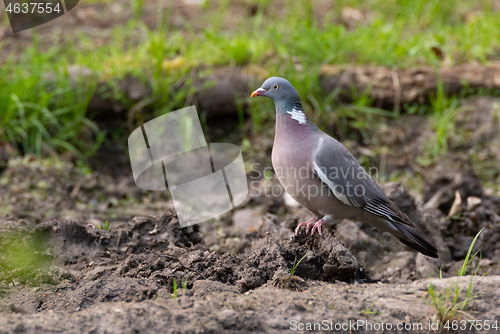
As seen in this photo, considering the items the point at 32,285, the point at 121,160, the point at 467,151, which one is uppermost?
the point at 32,285

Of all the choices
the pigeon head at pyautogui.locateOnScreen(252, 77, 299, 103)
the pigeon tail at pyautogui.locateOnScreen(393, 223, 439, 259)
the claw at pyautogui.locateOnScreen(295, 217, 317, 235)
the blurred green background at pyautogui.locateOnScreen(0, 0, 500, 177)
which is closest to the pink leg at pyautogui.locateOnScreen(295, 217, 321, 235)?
the claw at pyautogui.locateOnScreen(295, 217, 317, 235)

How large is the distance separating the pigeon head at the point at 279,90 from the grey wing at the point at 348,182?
14.8 inches

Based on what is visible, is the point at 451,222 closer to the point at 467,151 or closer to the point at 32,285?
the point at 467,151

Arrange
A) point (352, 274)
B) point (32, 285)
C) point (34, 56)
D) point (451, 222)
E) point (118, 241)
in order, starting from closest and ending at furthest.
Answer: point (32, 285) → point (352, 274) → point (118, 241) → point (451, 222) → point (34, 56)

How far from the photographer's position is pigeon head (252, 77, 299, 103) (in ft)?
9.83

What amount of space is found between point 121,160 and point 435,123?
12.1ft

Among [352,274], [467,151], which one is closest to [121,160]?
[352,274]

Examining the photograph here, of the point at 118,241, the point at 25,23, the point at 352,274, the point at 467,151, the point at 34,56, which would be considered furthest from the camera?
the point at 25,23

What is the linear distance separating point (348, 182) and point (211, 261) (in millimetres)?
1066

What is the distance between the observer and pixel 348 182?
9.51 feet

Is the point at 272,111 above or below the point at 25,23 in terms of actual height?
below

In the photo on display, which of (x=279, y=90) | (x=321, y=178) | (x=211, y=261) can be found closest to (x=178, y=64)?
(x=279, y=90)

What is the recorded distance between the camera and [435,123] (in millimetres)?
5043

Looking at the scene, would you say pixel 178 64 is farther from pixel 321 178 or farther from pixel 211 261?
pixel 211 261
